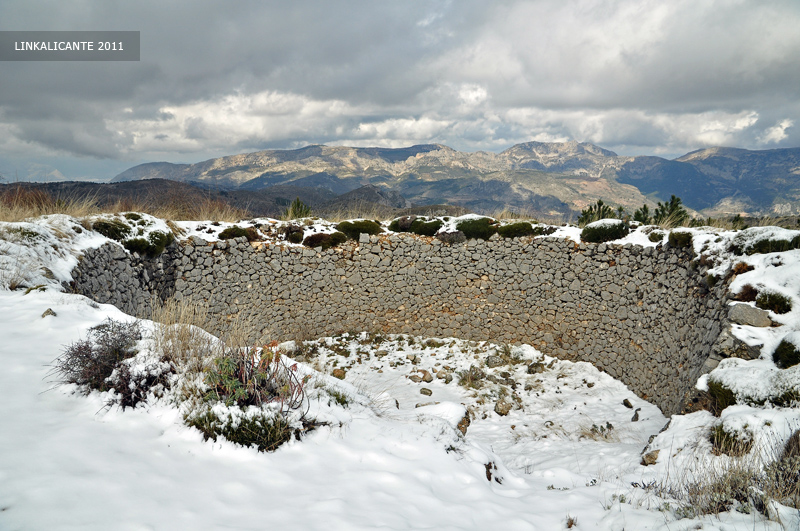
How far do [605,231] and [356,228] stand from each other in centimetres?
706

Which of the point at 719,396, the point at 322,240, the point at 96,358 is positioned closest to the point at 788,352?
the point at 719,396

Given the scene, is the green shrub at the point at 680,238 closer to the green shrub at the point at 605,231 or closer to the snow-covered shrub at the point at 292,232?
the green shrub at the point at 605,231

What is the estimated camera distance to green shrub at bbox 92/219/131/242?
8562 mm

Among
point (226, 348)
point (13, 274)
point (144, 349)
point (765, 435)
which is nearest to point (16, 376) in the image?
point (144, 349)

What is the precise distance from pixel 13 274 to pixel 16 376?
3596 millimetres

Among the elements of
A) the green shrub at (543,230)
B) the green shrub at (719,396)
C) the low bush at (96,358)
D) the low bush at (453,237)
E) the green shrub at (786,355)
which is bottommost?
the green shrub at (719,396)

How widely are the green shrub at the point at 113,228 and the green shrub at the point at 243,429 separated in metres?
7.95

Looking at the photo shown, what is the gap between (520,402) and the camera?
320 inches

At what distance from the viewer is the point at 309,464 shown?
281 cm

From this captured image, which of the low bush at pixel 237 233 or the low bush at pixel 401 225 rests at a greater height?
the low bush at pixel 401 225

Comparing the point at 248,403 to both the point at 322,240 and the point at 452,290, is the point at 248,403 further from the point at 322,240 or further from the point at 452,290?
the point at 452,290

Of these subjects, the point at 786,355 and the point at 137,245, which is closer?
the point at 786,355

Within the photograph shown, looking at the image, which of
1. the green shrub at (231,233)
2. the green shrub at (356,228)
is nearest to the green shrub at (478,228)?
the green shrub at (356,228)

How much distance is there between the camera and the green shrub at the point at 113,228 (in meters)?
8.56
